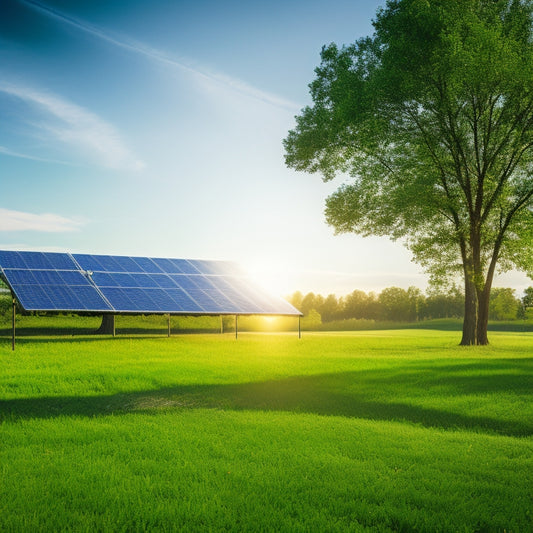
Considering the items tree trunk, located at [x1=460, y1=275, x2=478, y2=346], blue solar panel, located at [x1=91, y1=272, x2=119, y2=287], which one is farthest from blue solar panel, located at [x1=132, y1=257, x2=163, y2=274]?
tree trunk, located at [x1=460, y1=275, x2=478, y2=346]

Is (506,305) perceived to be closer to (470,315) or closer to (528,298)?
(528,298)

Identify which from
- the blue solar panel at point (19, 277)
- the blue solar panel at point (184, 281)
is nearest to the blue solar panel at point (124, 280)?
the blue solar panel at point (184, 281)

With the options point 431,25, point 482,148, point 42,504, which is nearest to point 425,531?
point 42,504

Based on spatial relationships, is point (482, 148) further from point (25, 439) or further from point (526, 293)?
point (526, 293)

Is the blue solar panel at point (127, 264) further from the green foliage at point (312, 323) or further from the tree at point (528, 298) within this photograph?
the tree at point (528, 298)

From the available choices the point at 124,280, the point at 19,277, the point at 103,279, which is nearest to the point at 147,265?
the point at 124,280

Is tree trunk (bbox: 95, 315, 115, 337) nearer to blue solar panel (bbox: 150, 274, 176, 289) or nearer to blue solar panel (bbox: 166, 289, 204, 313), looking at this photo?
blue solar panel (bbox: 150, 274, 176, 289)

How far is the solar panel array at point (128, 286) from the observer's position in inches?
961

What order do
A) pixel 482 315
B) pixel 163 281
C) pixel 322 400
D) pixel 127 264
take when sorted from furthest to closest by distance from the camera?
pixel 127 264 < pixel 163 281 < pixel 482 315 < pixel 322 400

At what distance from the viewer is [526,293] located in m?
91.0

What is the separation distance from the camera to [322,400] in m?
12.1

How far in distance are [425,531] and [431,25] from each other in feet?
79.3

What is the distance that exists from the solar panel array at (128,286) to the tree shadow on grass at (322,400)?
11.5 metres

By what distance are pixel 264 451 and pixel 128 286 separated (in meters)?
21.6
